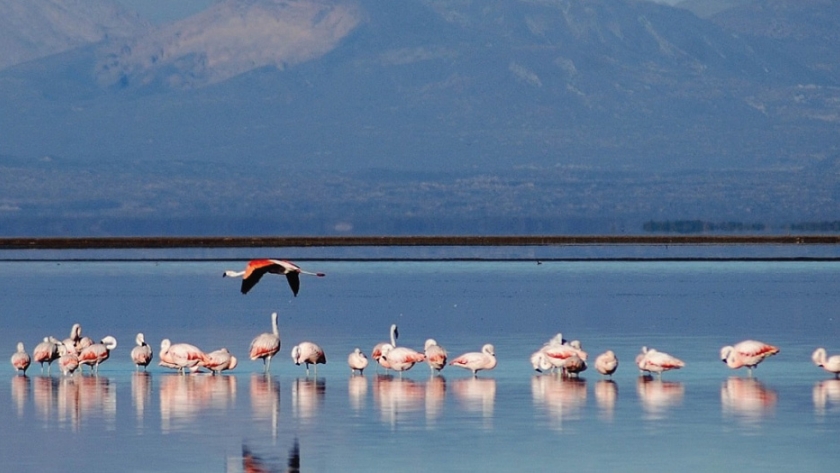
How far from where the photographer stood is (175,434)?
1927 centimetres

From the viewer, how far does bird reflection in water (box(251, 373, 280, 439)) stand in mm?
20844

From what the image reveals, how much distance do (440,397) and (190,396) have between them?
10.3 feet

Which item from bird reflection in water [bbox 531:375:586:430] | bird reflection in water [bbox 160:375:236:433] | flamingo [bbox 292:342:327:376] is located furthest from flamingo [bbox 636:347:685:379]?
bird reflection in water [bbox 160:375:236:433]

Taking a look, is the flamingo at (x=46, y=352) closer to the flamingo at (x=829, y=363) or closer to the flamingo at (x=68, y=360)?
the flamingo at (x=68, y=360)

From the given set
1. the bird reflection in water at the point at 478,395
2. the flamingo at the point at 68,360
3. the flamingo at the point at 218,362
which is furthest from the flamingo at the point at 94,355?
the bird reflection in water at the point at 478,395

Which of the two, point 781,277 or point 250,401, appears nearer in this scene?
point 250,401

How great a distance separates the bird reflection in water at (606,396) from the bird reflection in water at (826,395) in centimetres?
237

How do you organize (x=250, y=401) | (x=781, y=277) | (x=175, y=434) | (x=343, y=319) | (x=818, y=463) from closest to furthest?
(x=818, y=463), (x=175, y=434), (x=250, y=401), (x=343, y=319), (x=781, y=277)

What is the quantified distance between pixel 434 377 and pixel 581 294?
25.5 meters

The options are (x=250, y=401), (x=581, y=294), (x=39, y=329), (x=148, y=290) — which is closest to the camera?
(x=250, y=401)

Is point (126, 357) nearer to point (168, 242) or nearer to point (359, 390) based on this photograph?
point (359, 390)

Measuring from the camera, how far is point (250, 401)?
74.2ft

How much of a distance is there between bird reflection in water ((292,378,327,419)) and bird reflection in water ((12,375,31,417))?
3.22m

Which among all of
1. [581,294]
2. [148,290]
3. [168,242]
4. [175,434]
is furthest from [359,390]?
[168,242]
